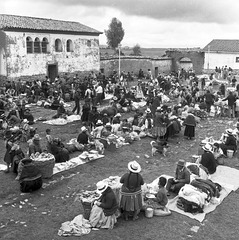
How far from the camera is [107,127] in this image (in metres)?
14.4

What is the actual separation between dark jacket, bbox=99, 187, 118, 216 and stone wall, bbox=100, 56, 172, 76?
2912 centimetres

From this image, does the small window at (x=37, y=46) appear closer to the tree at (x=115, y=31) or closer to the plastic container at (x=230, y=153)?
the plastic container at (x=230, y=153)

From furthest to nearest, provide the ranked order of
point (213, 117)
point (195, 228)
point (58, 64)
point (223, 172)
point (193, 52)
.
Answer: point (193, 52) < point (58, 64) < point (213, 117) < point (223, 172) < point (195, 228)

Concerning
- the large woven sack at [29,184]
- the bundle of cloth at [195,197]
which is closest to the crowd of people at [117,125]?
the bundle of cloth at [195,197]

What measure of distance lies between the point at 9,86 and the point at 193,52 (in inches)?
1022

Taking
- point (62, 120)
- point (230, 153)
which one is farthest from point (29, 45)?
point (230, 153)

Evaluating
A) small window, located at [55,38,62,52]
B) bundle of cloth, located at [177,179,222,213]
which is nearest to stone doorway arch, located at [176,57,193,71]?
small window, located at [55,38,62,52]

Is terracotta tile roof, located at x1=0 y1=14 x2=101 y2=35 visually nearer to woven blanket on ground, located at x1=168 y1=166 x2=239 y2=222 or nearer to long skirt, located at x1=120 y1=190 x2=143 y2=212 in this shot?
woven blanket on ground, located at x1=168 y1=166 x2=239 y2=222

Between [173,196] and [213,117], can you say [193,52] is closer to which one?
[213,117]

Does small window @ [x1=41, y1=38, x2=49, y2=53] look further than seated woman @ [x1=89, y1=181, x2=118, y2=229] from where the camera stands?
Yes

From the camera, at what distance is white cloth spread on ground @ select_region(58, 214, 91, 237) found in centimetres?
743

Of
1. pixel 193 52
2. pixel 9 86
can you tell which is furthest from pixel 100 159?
pixel 193 52

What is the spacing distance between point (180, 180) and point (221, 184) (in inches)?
63.0

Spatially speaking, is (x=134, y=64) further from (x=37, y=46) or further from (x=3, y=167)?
(x=3, y=167)
